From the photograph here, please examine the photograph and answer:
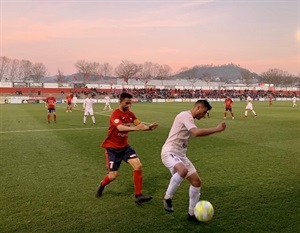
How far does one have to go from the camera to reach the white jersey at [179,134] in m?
5.12

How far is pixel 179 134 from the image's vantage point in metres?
5.36

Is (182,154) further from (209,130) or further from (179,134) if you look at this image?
(209,130)

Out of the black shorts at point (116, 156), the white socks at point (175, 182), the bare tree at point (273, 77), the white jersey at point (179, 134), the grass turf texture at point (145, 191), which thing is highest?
the bare tree at point (273, 77)

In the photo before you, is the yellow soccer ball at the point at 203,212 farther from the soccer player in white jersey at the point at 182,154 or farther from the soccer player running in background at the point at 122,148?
the soccer player running in background at the point at 122,148

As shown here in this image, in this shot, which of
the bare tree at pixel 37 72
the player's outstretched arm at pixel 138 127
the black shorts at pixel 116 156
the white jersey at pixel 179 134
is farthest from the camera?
the bare tree at pixel 37 72

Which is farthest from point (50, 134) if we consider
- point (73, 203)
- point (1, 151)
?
point (73, 203)

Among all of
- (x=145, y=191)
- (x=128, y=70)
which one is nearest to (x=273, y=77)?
(x=128, y=70)

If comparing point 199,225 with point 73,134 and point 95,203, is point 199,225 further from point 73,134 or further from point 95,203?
point 73,134

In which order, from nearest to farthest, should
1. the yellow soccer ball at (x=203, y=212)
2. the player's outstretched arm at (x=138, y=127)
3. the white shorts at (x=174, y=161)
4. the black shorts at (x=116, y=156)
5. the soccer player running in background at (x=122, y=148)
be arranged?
the yellow soccer ball at (x=203, y=212)
the white shorts at (x=174, y=161)
the player's outstretched arm at (x=138, y=127)
the soccer player running in background at (x=122, y=148)
the black shorts at (x=116, y=156)

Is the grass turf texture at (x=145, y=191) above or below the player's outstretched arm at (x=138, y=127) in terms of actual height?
below

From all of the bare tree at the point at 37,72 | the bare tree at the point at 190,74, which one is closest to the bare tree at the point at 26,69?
the bare tree at the point at 37,72

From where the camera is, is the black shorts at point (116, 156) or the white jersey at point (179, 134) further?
the black shorts at point (116, 156)

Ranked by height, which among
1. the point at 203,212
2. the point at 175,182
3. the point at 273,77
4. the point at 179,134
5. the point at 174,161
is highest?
the point at 273,77

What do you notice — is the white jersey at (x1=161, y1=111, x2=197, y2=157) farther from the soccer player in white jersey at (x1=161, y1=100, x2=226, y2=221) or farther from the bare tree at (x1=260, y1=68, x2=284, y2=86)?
the bare tree at (x1=260, y1=68, x2=284, y2=86)
